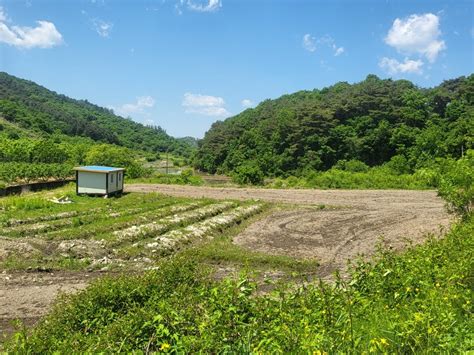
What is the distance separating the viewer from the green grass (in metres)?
3.45

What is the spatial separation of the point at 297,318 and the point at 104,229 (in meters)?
15.3

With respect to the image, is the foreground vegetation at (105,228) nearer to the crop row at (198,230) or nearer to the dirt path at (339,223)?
the crop row at (198,230)

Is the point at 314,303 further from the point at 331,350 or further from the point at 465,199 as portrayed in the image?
the point at 465,199

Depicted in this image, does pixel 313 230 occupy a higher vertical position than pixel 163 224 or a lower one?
lower

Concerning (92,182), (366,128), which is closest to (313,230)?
(92,182)

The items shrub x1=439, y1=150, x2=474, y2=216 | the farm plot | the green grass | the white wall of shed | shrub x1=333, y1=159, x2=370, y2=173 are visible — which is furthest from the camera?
shrub x1=333, y1=159, x2=370, y2=173

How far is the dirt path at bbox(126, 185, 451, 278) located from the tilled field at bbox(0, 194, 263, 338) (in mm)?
2639

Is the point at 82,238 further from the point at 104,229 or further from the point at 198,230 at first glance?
the point at 198,230

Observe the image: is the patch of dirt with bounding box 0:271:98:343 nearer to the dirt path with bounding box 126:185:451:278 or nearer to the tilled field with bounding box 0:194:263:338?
the tilled field with bounding box 0:194:263:338

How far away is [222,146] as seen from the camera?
81.0 m

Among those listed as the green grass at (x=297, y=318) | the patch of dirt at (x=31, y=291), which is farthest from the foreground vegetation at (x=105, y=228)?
the green grass at (x=297, y=318)

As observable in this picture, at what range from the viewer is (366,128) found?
60.6 metres

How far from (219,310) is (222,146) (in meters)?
77.3

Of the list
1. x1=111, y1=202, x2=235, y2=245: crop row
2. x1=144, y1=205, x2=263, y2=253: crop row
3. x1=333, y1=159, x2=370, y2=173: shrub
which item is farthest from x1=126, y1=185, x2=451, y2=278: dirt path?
x1=333, y1=159, x2=370, y2=173: shrub
